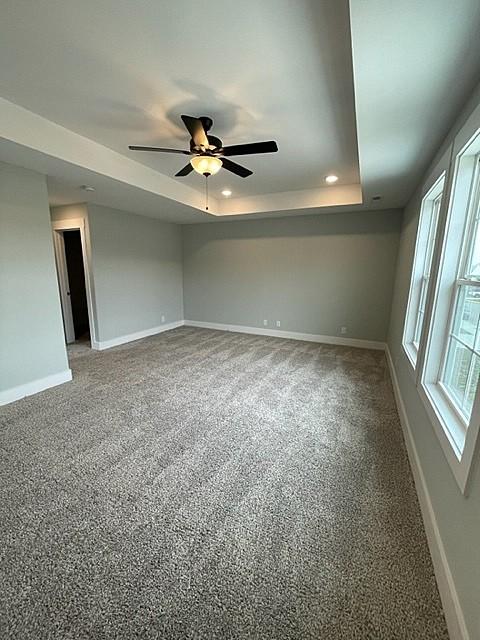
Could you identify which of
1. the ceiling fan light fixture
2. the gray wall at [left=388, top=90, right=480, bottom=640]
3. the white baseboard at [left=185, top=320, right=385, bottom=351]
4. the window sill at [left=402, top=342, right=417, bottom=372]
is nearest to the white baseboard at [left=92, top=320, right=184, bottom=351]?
the white baseboard at [left=185, top=320, right=385, bottom=351]

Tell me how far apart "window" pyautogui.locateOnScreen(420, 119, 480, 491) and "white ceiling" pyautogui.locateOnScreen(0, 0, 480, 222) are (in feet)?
1.50

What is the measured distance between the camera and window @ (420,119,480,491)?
149 centimetres

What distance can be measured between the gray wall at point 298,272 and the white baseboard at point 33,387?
3.43 m

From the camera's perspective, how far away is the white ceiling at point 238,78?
1.24m

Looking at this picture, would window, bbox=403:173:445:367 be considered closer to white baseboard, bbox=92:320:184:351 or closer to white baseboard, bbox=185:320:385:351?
white baseboard, bbox=185:320:385:351

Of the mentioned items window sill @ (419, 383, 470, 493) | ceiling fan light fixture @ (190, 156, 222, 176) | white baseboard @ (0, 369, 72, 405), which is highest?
ceiling fan light fixture @ (190, 156, 222, 176)

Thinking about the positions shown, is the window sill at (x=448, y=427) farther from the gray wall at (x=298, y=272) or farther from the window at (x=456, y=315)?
the gray wall at (x=298, y=272)

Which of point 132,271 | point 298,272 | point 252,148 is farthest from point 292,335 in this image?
point 252,148

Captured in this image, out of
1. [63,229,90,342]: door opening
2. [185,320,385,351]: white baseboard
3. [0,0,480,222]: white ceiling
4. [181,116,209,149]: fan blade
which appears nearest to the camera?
[0,0,480,222]: white ceiling

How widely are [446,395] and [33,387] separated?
157 inches

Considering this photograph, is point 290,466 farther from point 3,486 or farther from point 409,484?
point 3,486

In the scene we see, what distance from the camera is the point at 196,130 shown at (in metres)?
2.14

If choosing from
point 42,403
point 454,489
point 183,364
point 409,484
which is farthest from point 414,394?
point 42,403

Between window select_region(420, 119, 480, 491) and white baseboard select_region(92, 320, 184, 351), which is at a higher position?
window select_region(420, 119, 480, 491)
